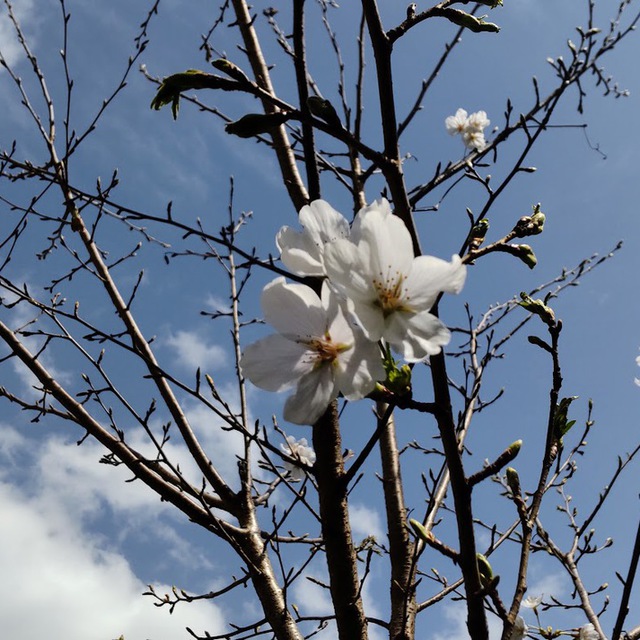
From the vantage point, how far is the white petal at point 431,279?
2.89 feet

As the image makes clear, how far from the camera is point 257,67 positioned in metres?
3.18

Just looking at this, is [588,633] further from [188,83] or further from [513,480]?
[188,83]

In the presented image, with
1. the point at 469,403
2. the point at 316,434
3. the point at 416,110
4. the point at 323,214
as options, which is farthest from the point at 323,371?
the point at 416,110

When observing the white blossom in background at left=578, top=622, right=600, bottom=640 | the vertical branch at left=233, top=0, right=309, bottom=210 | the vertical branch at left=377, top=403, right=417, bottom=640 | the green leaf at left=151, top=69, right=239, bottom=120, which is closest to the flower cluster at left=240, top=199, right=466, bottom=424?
the green leaf at left=151, top=69, right=239, bottom=120

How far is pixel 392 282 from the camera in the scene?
35.7 inches

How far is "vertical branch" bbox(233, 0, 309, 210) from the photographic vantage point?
245 centimetres

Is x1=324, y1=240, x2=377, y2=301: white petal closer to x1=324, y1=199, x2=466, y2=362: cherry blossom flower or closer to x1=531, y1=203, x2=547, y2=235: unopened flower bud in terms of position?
x1=324, y1=199, x2=466, y2=362: cherry blossom flower

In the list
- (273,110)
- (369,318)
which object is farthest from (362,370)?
(273,110)

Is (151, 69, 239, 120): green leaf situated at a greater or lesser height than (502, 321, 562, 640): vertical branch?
greater

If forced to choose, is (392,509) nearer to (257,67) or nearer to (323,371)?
(323,371)

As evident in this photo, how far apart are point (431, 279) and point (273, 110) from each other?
154 centimetres

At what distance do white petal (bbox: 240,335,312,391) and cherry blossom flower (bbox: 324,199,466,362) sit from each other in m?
0.17

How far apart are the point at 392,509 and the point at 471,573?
5.89 feet

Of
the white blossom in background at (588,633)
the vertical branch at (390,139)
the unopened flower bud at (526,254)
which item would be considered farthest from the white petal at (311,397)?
the white blossom in background at (588,633)
